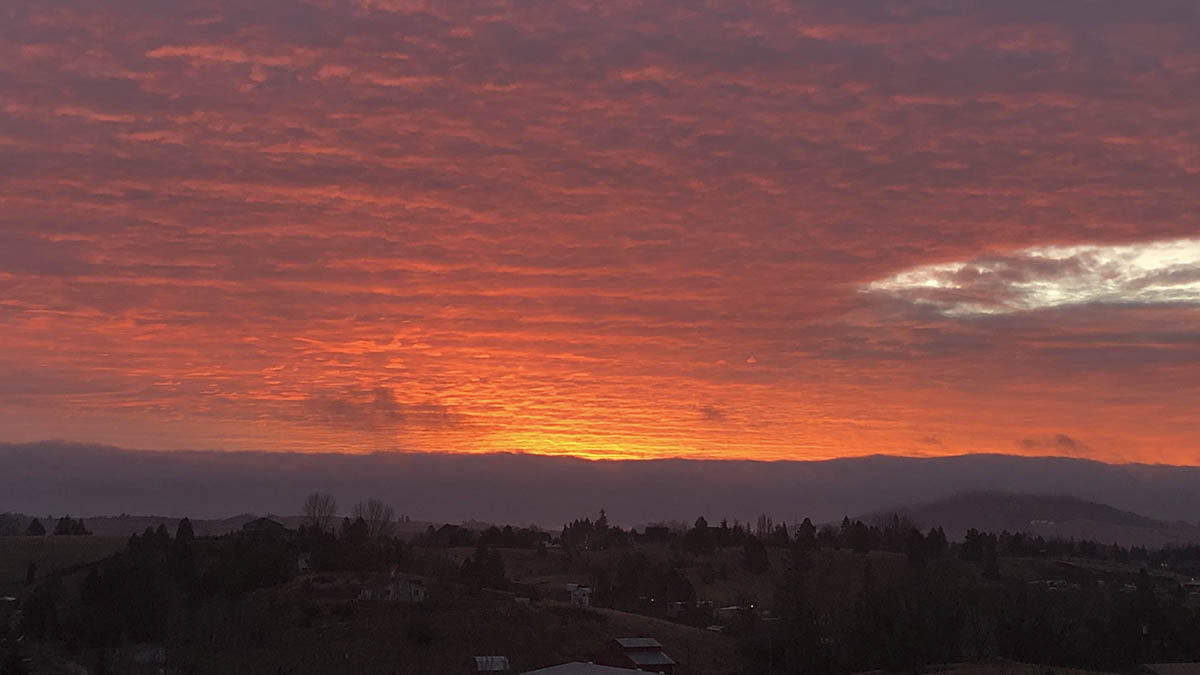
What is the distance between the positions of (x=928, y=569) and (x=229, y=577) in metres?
67.6

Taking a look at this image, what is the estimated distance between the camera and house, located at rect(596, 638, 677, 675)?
76875 millimetres

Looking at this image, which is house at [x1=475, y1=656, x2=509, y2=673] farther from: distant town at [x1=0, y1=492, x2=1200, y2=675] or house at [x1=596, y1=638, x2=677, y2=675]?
house at [x1=596, y1=638, x2=677, y2=675]

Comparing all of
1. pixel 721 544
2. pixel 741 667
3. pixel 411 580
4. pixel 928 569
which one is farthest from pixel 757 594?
pixel 741 667

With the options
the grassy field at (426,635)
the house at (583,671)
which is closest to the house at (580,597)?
the grassy field at (426,635)

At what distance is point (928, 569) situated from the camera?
124 meters

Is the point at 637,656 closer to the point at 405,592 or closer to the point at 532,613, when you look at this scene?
the point at 532,613

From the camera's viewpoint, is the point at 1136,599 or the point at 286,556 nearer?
the point at 1136,599

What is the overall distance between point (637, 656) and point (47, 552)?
84.5m

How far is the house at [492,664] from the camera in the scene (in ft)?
240

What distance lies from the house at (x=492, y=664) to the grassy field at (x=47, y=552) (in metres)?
56.3

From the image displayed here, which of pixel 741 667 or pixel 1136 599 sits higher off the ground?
pixel 1136 599

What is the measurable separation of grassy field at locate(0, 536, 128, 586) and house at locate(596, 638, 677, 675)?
61419 mm

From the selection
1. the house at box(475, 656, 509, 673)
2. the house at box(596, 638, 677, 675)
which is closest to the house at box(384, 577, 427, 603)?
the house at box(475, 656, 509, 673)

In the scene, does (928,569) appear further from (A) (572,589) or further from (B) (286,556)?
(B) (286,556)
